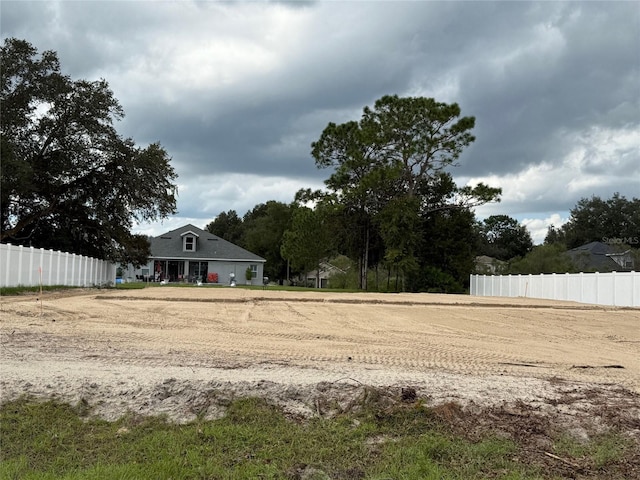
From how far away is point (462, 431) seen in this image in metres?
5.55

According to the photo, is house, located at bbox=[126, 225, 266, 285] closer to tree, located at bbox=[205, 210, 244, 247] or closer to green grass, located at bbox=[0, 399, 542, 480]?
tree, located at bbox=[205, 210, 244, 247]

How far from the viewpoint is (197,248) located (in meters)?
67.6

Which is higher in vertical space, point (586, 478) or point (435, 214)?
point (435, 214)

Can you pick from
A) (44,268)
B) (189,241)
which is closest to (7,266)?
(44,268)

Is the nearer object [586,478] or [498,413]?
[586,478]

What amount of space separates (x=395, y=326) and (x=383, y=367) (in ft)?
22.5

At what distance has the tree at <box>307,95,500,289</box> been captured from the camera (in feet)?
165

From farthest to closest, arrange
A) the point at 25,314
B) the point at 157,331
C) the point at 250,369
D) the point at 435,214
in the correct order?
1. the point at 435,214
2. the point at 25,314
3. the point at 157,331
4. the point at 250,369

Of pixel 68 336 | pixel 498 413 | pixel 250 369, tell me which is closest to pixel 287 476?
pixel 498 413

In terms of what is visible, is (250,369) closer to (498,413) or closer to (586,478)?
(498,413)

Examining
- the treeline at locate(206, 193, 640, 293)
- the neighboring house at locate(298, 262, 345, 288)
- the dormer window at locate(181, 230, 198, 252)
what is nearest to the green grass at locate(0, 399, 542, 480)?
the treeline at locate(206, 193, 640, 293)

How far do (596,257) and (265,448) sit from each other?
71.1m

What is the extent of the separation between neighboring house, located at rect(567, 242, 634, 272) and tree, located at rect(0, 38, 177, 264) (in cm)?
4410

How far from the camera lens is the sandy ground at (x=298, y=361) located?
20.5 feet
